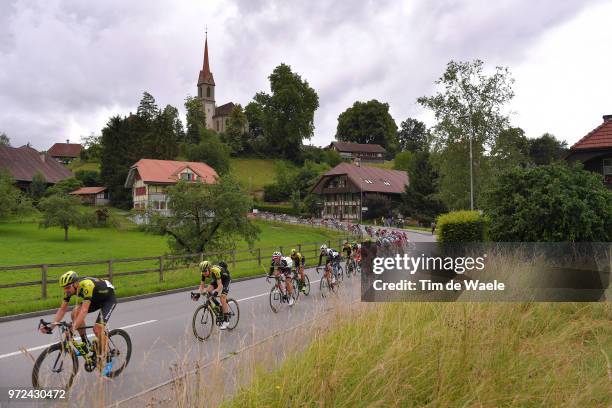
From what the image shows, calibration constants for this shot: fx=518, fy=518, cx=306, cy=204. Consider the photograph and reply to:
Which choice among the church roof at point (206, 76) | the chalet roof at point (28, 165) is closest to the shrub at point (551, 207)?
the chalet roof at point (28, 165)

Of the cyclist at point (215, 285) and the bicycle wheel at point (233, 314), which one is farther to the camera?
the bicycle wheel at point (233, 314)

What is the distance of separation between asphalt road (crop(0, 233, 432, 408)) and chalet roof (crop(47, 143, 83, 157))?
144725 millimetres

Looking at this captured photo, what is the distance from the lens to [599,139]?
3086 centimetres

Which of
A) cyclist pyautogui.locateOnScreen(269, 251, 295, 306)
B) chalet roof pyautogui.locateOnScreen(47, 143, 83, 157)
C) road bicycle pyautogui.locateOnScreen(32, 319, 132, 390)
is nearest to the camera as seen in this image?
road bicycle pyautogui.locateOnScreen(32, 319, 132, 390)

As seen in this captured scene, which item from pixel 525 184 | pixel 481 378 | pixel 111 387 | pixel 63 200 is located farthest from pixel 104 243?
pixel 481 378

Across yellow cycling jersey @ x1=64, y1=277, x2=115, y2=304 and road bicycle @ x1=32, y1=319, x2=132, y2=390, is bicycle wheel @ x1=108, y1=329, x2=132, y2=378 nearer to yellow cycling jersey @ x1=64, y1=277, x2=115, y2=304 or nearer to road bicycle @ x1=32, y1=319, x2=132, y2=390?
road bicycle @ x1=32, y1=319, x2=132, y2=390

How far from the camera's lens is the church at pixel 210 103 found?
5453 inches

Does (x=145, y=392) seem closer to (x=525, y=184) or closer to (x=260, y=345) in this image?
(x=260, y=345)

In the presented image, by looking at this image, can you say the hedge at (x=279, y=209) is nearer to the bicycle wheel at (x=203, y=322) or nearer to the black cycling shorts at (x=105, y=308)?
the bicycle wheel at (x=203, y=322)

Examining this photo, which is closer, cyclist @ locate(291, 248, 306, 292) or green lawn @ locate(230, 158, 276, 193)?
cyclist @ locate(291, 248, 306, 292)

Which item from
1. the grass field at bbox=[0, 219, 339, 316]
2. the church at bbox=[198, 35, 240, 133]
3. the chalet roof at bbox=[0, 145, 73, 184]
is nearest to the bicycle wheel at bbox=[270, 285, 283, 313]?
the grass field at bbox=[0, 219, 339, 316]

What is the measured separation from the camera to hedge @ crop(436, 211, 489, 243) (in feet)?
62.6

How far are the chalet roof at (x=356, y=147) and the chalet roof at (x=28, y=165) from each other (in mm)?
60324

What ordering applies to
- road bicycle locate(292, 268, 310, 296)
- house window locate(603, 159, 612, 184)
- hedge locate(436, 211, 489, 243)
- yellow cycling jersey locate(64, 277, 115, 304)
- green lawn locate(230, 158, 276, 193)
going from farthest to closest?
green lawn locate(230, 158, 276, 193)
house window locate(603, 159, 612, 184)
hedge locate(436, 211, 489, 243)
road bicycle locate(292, 268, 310, 296)
yellow cycling jersey locate(64, 277, 115, 304)
